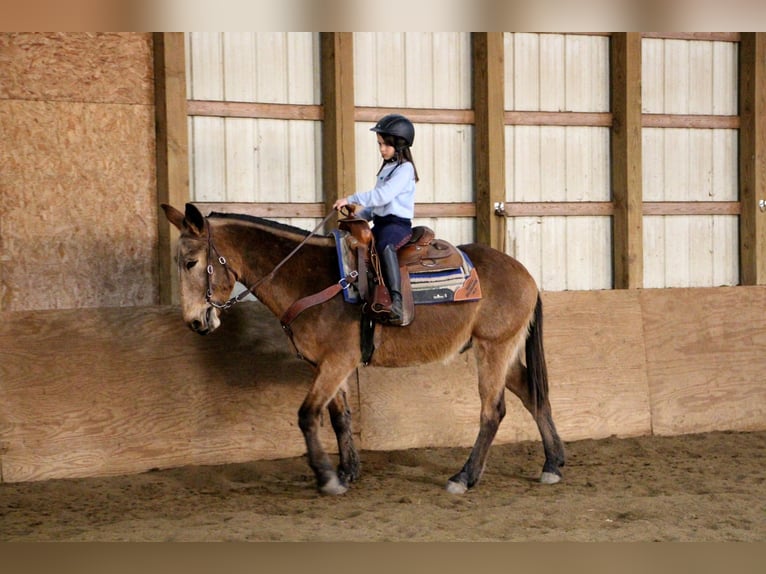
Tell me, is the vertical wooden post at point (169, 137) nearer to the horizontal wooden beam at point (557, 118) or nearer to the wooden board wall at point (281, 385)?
the wooden board wall at point (281, 385)

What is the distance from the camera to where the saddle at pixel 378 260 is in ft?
19.9

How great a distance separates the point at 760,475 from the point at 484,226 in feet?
9.75

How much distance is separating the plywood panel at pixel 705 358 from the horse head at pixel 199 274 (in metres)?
3.85

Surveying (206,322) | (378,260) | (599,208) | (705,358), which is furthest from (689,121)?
(206,322)

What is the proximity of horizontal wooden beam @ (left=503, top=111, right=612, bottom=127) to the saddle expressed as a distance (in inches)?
96.9

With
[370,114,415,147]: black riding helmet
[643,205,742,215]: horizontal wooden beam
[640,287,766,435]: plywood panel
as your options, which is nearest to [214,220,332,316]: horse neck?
[370,114,415,147]: black riding helmet

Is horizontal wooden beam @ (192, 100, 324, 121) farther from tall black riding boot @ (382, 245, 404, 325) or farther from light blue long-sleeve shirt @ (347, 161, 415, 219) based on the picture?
tall black riding boot @ (382, 245, 404, 325)

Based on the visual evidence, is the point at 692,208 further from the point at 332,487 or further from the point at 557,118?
the point at 332,487

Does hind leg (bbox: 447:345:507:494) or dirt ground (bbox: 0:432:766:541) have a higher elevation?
hind leg (bbox: 447:345:507:494)

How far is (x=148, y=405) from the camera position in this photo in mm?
6719

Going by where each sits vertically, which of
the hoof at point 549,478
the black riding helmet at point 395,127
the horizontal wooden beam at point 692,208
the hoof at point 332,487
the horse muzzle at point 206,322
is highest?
the black riding helmet at point 395,127

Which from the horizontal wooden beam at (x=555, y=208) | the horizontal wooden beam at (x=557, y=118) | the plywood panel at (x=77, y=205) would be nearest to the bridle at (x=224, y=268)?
the plywood panel at (x=77, y=205)

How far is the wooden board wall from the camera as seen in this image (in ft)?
21.2

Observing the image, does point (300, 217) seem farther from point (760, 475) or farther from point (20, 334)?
point (760, 475)
